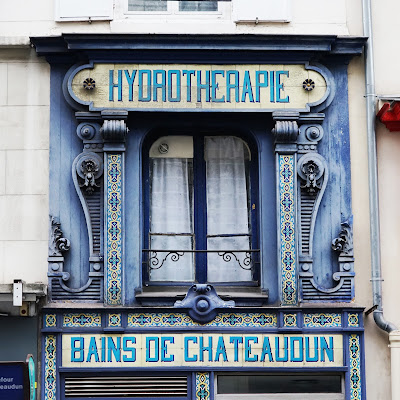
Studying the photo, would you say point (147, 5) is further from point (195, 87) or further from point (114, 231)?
point (114, 231)

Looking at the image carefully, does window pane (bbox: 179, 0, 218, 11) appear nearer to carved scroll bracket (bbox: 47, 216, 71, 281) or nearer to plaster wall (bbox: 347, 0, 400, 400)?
plaster wall (bbox: 347, 0, 400, 400)

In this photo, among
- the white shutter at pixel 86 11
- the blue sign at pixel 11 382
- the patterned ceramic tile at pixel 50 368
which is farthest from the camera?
the white shutter at pixel 86 11

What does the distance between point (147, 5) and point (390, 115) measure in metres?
3.74

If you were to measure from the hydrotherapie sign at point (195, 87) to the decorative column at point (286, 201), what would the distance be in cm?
33

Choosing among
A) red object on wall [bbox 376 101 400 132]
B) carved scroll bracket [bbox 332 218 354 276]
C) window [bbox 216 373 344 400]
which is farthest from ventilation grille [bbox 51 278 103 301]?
red object on wall [bbox 376 101 400 132]

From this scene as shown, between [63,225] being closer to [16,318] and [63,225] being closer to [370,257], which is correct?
[16,318]

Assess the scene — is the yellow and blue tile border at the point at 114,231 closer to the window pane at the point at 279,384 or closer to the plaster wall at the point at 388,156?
the window pane at the point at 279,384

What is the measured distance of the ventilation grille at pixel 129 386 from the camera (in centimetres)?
1419

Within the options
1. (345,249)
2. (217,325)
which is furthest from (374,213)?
(217,325)

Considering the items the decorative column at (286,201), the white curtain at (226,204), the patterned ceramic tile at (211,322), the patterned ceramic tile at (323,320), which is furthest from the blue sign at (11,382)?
the patterned ceramic tile at (323,320)

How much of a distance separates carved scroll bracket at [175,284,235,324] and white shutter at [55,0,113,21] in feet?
13.1

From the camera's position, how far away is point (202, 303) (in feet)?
46.7

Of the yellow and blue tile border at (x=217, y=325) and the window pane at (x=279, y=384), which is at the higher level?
the yellow and blue tile border at (x=217, y=325)

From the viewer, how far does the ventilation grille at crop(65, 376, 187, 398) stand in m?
14.2
